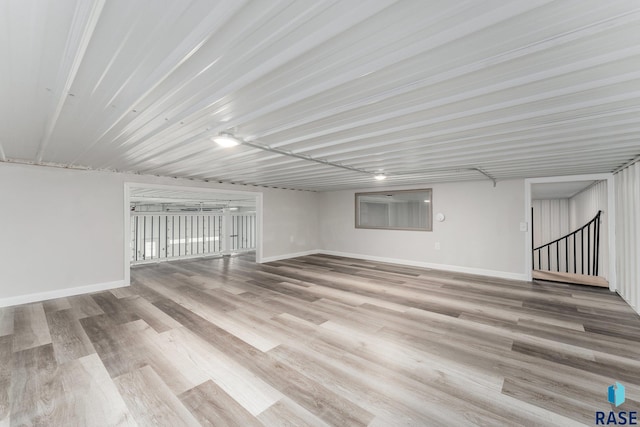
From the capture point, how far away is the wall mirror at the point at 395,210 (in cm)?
653

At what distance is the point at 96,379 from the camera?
2.05m

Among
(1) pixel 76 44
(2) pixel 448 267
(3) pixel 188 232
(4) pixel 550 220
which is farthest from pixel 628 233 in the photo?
(3) pixel 188 232

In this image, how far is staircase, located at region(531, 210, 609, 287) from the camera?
17.2ft

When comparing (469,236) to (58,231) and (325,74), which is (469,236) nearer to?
(325,74)

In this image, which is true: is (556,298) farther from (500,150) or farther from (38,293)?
(38,293)

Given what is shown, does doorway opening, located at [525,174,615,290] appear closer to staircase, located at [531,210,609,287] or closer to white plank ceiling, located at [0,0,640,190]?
staircase, located at [531,210,609,287]

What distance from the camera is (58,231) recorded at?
423cm

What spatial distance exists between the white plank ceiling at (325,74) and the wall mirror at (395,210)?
3.53 m

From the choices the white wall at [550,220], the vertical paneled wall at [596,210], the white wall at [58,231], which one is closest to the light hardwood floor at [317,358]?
the white wall at [58,231]

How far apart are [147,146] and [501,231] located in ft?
20.7

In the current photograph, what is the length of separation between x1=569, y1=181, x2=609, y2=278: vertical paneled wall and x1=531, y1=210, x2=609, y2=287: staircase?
16 centimetres

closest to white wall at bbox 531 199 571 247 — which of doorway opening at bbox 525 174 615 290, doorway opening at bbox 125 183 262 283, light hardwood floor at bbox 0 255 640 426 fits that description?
doorway opening at bbox 525 174 615 290

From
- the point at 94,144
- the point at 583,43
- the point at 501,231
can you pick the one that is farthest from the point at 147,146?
the point at 501,231

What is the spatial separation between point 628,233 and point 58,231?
857 centimetres
